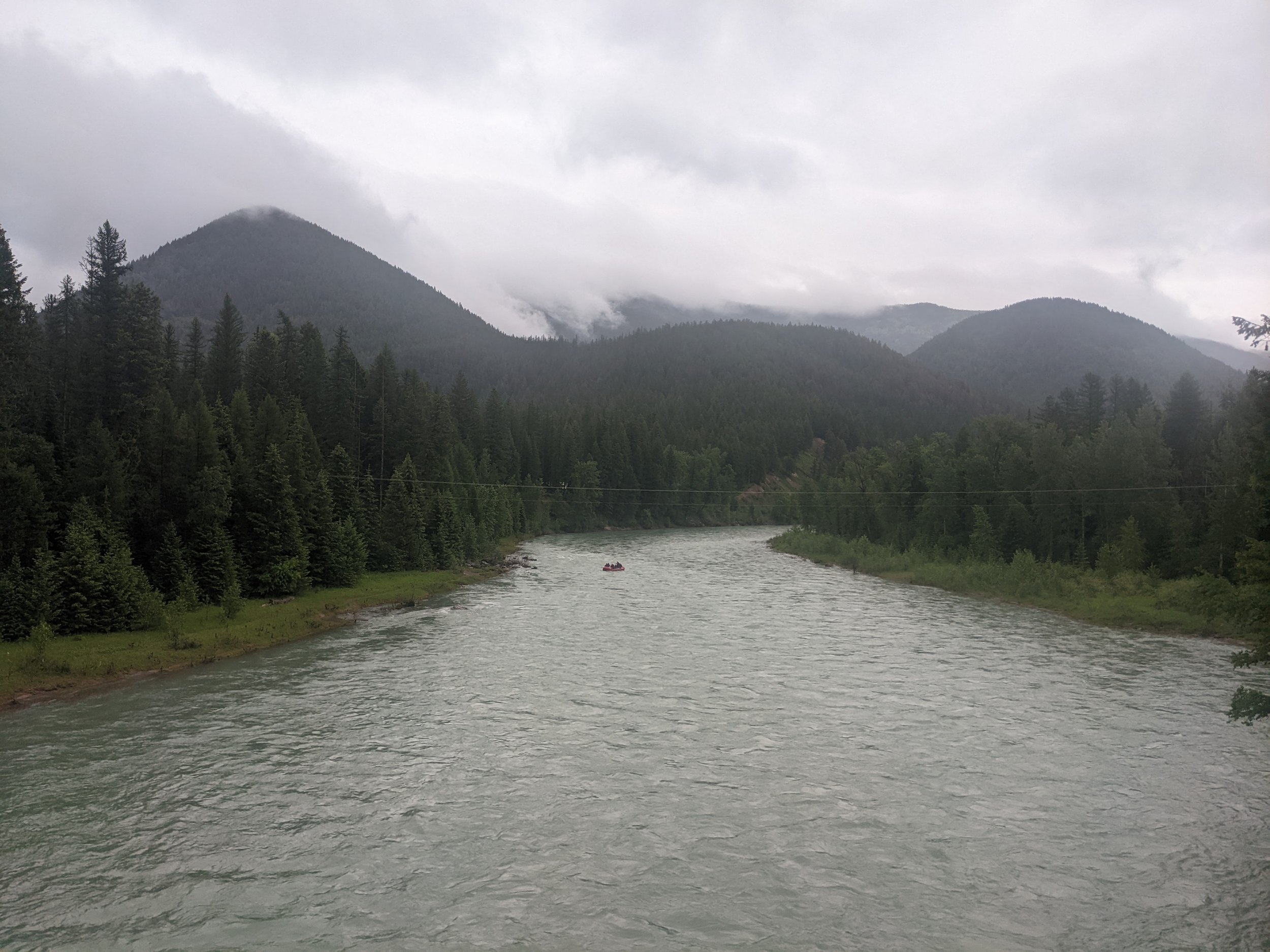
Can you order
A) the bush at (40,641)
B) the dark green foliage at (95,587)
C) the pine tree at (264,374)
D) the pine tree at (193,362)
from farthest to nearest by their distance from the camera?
1. the pine tree at (193,362)
2. the pine tree at (264,374)
3. the dark green foliage at (95,587)
4. the bush at (40,641)

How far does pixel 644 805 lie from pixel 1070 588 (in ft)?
169

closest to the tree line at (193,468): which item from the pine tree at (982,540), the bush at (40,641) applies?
the bush at (40,641)

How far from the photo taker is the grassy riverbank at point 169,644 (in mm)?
34000

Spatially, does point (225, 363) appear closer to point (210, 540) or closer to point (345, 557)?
point (345, 557)

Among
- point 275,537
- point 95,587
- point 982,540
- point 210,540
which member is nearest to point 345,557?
point 275,537

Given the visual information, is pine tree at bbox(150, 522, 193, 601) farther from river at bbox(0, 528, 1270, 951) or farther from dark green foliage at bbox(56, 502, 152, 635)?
river at bbox(0, 528, 1270, 951)

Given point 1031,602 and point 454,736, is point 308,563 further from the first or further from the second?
point 1031,602

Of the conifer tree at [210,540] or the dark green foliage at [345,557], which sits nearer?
the conifer tree at [210,540]

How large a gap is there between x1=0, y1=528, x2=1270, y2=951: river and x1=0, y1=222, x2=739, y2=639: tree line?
13.0m

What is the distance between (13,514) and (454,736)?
3052 cm

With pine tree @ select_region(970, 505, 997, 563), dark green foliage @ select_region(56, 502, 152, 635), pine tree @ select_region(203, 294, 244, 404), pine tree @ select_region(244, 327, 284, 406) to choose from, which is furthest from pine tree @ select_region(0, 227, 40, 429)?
pine tree @ select_region(970, 505, 997, 563)

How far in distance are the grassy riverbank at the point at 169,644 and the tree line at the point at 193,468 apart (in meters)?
1.85

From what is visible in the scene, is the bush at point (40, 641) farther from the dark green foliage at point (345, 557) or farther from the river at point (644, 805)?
the dark green foliage at point (345, 557)

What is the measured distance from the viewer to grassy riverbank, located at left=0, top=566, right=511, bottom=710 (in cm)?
3400
